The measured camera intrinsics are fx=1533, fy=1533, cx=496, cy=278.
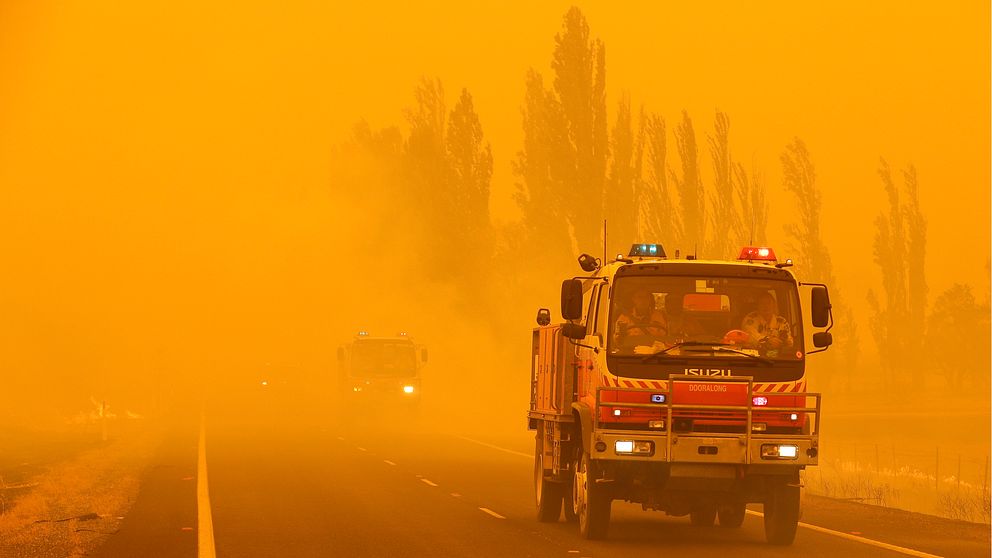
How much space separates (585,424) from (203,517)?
5.54m

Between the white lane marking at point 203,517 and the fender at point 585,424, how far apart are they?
152 inches

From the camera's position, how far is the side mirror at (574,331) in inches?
622

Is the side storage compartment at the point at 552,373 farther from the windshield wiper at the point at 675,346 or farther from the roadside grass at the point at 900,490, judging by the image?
the roadside grass at the point at 900,490

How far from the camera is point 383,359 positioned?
5241cm

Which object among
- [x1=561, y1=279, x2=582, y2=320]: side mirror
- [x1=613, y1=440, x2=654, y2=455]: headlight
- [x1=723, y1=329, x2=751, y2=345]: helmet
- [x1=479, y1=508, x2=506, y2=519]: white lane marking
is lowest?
[x1=479, y1=508, x2=506, y2=519]: white lane marking

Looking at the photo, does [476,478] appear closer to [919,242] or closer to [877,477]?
[877,477]

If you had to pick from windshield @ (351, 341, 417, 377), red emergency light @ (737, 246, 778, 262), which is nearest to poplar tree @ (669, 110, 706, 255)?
windshield @ (351, 341, 417, 377)

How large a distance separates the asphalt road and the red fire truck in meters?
0.62

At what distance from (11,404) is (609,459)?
5557 centimetres

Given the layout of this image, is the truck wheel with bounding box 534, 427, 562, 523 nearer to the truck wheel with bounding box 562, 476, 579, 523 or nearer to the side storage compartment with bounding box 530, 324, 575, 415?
the truck wheel with bounding box 562, 476, 579, 523

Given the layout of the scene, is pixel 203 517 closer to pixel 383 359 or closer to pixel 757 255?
pixel 757 255

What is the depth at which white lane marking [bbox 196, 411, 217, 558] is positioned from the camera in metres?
15.1

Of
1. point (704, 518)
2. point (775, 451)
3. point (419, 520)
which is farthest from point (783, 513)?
point (419, 520)

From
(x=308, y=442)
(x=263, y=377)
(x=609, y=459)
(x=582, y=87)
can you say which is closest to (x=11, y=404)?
(x=263, y=377)
